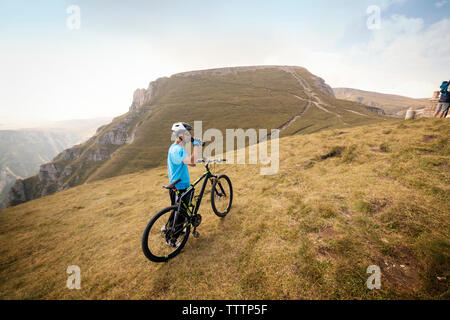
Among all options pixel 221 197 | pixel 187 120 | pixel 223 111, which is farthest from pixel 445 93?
pixel 223 111

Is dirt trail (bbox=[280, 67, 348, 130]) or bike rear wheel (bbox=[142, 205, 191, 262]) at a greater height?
dirt trail (bbox=[280, 67, 348, 130])

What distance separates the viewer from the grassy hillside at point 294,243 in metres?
4.05

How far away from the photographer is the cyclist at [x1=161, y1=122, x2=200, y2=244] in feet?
17.7

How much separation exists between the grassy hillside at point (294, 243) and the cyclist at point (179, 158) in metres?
1.96

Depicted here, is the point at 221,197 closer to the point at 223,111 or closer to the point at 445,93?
the point at 445,93

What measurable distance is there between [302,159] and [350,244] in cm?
802

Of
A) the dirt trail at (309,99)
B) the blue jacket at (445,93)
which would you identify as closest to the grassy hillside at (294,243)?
the blue jacket at (445,93)

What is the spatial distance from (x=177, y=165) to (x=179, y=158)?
0.49 meters

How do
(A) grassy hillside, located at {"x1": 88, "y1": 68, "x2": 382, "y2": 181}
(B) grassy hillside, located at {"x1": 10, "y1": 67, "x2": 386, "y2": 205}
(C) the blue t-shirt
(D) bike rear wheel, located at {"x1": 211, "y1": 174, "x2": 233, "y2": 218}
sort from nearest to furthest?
(C) the blue t-shirt → (D) bike rear wheel, located at {"x1": 211, "y1": 174, "x2": 233, "y2": 218} → (A) grassy hillside, located at {"x1": 88, "y1": 68, "x2": 382, "y2": 181} → (B) grassy hillside, located at {"x1": 10, "y1": 67, "x2": 386, "y2": 205}

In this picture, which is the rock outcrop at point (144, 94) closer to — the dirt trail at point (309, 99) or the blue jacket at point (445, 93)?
the dirt trail at point (309, 99)

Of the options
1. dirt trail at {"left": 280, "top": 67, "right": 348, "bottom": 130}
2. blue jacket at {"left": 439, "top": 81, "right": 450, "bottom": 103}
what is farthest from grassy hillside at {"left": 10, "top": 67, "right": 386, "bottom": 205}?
blue jacket at {"left": 439, "top": 81, "right": 450, "bottom": 103}

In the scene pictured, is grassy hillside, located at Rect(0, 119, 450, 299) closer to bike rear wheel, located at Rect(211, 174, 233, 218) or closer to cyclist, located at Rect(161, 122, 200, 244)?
A: bike rear wheel, located at Rect(211, 174, 233, 218)
